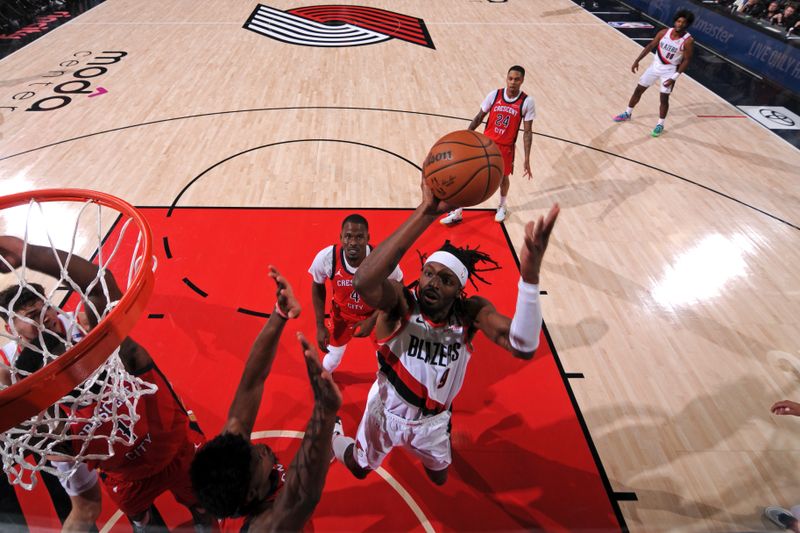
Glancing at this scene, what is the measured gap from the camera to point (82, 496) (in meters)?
2.75

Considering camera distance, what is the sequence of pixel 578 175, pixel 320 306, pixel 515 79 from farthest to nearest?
pixel 578 175
pixel 515 79
pixel 320 306

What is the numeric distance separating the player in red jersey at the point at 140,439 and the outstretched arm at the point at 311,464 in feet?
3.81

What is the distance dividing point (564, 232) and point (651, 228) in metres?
1.12

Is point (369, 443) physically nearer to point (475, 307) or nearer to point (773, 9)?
point (475, 307)

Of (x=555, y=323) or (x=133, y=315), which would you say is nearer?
(x=133, y=315)

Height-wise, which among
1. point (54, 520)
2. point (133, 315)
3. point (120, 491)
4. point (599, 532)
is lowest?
point (54, 520)

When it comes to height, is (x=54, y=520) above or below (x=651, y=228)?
below

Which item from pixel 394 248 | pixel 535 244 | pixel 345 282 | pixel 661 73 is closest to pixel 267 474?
pixel 394 248

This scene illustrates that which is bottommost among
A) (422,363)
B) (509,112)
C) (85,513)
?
(85,513)

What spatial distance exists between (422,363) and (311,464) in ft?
3.28

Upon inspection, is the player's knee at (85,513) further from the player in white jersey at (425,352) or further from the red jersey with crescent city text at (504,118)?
the red jersey with crescent city text at (504,118)

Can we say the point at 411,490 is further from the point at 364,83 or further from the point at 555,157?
the point at 364,83

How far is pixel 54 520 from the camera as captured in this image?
10.3 ft

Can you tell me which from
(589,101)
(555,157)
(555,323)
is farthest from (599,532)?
(589,101)
